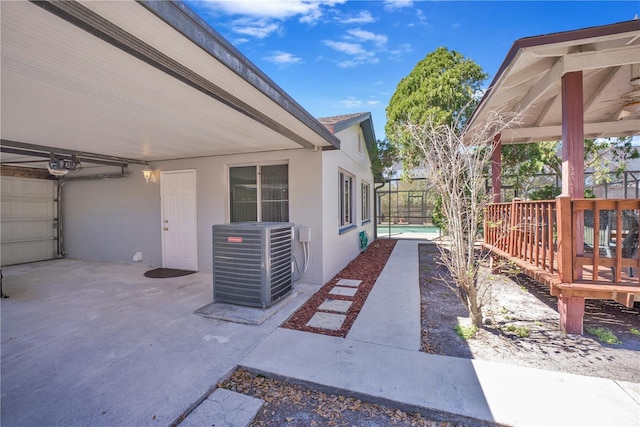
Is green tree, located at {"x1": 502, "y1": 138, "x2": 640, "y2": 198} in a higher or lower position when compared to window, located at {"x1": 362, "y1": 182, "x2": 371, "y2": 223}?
higher

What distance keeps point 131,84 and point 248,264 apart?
7.81 feet

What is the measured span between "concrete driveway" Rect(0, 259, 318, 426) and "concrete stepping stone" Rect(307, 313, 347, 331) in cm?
43

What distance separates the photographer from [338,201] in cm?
631

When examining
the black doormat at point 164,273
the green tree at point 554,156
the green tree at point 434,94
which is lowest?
the black doormat at point 164,273

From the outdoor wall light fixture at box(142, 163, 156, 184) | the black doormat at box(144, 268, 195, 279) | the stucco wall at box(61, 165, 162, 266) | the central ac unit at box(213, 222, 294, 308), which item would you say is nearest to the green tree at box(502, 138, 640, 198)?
the central ac unit at box(213, 222, 294, 308)

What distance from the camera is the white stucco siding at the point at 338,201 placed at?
17.8 ft

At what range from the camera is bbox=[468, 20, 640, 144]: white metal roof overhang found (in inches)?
112

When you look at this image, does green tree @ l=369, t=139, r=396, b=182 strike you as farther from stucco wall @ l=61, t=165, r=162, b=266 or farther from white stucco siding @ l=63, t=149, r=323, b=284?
stucco wall @ l=61, t=165, r=162, b=266

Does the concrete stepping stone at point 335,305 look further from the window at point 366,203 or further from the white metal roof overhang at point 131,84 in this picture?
the window at point 366,203

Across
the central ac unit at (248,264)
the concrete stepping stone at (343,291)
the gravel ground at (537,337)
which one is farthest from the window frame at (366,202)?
the central ac unit at (248,264)

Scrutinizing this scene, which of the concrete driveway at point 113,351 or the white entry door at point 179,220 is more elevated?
the white entry door at point 179,220

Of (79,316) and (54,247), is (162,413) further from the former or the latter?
(54,247)

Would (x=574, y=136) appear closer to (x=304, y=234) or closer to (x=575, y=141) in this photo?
(x=575, y=141)

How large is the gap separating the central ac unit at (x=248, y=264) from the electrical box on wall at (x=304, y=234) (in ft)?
3.10
